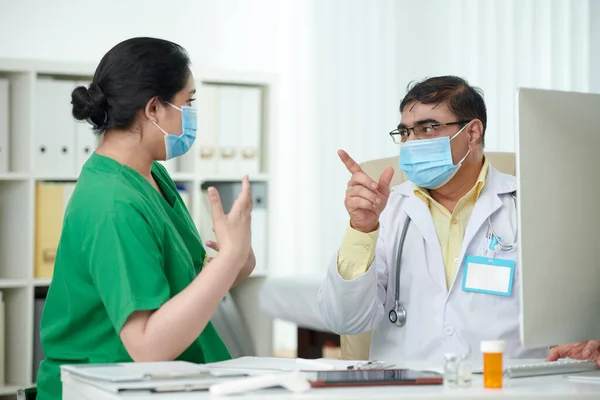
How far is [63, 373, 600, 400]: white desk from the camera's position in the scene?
51.6 inches

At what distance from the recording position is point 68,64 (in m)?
3.73

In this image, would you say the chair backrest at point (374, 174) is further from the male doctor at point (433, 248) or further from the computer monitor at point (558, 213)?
the computer monitor at point (558, 213)

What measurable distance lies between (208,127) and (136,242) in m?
2.45

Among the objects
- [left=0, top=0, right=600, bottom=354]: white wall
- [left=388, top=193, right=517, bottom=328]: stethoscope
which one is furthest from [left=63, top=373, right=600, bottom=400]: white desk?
[left=0, top=0, right=600, bottom=354]: white wall

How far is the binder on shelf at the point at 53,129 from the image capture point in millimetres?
3713

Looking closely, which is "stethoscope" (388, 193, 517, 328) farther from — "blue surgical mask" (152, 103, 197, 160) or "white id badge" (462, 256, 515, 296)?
"blue surgical mask" (152, 103, 197, 160)

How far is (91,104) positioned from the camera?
1849 millimetres

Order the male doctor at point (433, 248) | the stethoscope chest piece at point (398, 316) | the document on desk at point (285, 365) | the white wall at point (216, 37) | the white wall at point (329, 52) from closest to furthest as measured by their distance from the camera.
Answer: the document on desk at point (285, 365) → the male doctor at point (433, 248) → the stethoscope chest piece at point (398, 316) → the white wall at point (329, 52) → the white wall at point (216, 37)

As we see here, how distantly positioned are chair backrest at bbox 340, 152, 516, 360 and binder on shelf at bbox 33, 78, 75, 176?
169 cm

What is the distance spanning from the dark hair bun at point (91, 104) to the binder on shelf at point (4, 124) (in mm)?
1904

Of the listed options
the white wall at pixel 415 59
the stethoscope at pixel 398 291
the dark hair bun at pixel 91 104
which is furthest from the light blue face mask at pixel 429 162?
the white wall at pixel 415 59

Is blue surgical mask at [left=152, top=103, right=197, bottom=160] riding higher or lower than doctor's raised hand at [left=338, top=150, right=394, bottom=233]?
higher

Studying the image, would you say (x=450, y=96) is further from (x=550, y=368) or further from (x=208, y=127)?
(x=208, y=127)

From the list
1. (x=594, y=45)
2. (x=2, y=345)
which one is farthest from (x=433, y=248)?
(x=2, y=345)
